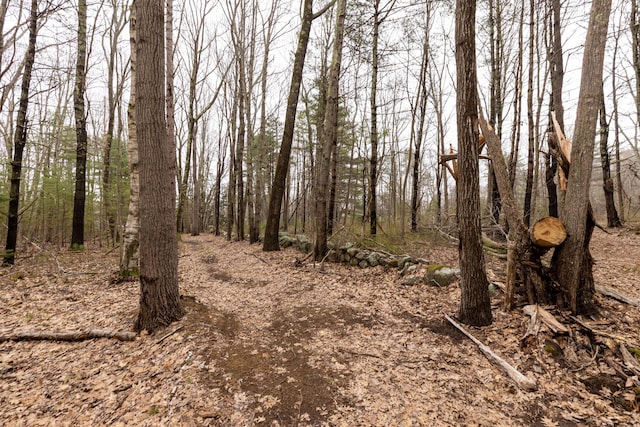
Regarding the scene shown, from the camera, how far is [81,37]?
8.95m

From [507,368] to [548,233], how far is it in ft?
6.88

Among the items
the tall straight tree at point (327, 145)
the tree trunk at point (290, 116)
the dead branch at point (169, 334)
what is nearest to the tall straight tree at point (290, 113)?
the tree trunk at point (290, 116)

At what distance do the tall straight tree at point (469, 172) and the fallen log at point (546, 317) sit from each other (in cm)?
56

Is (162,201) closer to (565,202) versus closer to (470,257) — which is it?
(470,257)

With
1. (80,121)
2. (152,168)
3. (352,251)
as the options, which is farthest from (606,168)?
(80,121)

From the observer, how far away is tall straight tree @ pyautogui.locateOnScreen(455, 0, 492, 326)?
386cm

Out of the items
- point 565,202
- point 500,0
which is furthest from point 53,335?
point 500,0

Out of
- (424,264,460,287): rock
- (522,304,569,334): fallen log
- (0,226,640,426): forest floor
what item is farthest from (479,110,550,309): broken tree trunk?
(424,264,460,287): rock

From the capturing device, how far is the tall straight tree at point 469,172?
152 inches

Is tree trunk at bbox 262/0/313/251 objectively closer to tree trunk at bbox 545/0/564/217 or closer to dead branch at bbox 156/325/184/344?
dead branch at bbox 156/325/184/344

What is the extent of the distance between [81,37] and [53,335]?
9.76 metres

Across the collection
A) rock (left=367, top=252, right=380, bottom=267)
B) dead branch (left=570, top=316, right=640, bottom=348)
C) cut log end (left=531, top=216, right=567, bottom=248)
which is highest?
cut log end (left=531, top=216, right=567, bottom=248)

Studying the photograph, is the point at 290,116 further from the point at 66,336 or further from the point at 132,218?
the point at 66,336

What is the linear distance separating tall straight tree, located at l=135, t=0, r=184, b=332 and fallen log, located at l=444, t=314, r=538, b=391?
4154 millimetres
